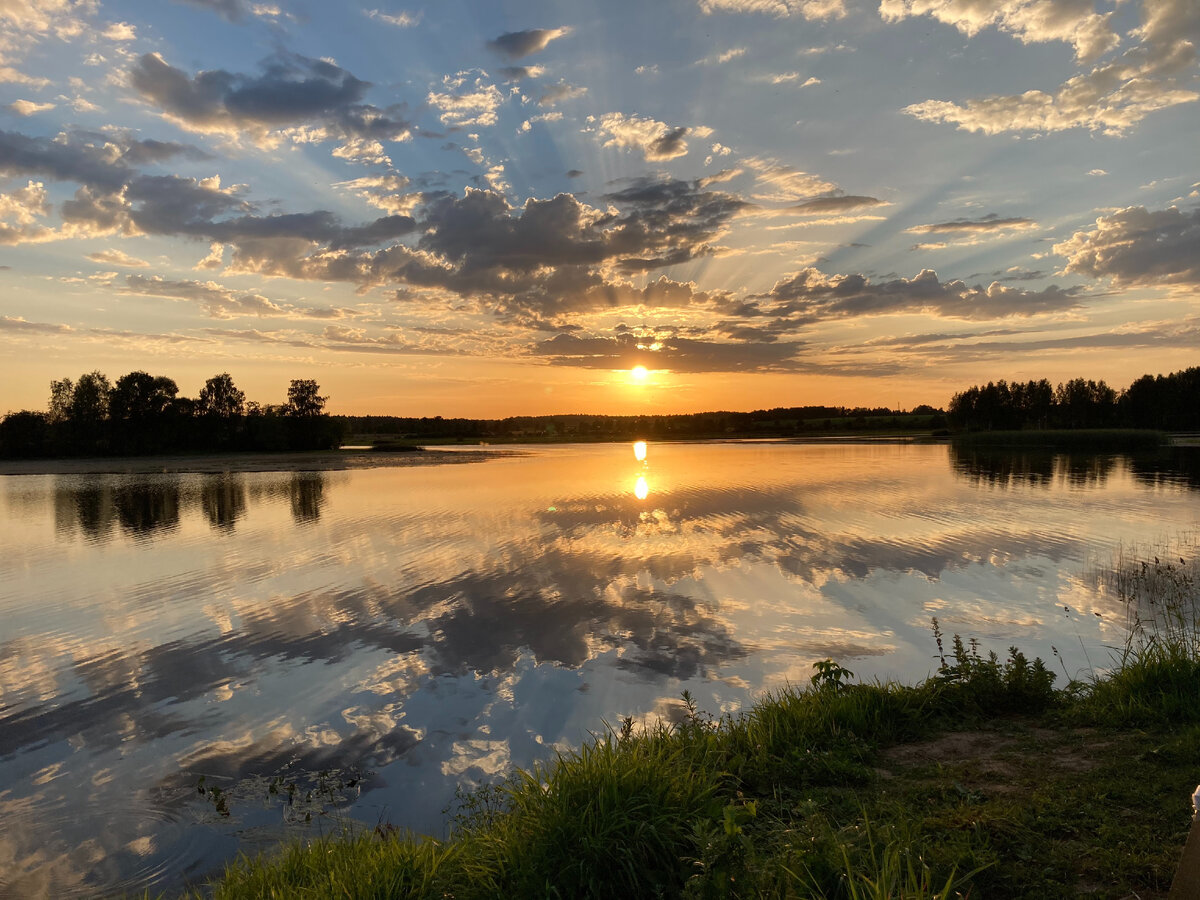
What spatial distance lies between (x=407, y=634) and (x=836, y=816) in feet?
34.9

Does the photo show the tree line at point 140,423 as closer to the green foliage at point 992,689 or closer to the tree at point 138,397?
the tree at point 138,397

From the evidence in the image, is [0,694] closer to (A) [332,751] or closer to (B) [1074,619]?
(A) [332,751]

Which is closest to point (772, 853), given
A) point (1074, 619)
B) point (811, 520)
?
point (1074, 619)

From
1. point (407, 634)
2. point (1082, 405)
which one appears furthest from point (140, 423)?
point (1082, 405)

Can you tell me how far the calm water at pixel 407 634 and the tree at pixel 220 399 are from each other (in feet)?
266

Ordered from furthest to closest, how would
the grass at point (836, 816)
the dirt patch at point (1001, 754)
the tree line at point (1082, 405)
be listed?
the tree line at point (1082, 405) → the dirt patch at point (1001, 754) → the grass at point (836, 816)

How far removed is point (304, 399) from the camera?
116375mm

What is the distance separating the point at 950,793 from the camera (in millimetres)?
6559

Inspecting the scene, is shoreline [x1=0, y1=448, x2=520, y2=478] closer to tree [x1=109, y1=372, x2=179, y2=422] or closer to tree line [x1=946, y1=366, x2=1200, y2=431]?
tree [x1=109, y1=372, x2=179, y2=422]

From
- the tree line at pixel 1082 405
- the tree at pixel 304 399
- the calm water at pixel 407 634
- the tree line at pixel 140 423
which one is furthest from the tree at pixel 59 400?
the tree line at pixel 1082 405

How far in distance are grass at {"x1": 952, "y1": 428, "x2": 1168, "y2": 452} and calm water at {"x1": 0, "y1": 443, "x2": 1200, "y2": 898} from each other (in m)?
73.1

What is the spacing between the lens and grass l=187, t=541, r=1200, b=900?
5.03 meters

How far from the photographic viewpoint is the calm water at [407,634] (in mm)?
8203

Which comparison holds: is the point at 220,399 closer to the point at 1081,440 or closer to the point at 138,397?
the point at 138,397
